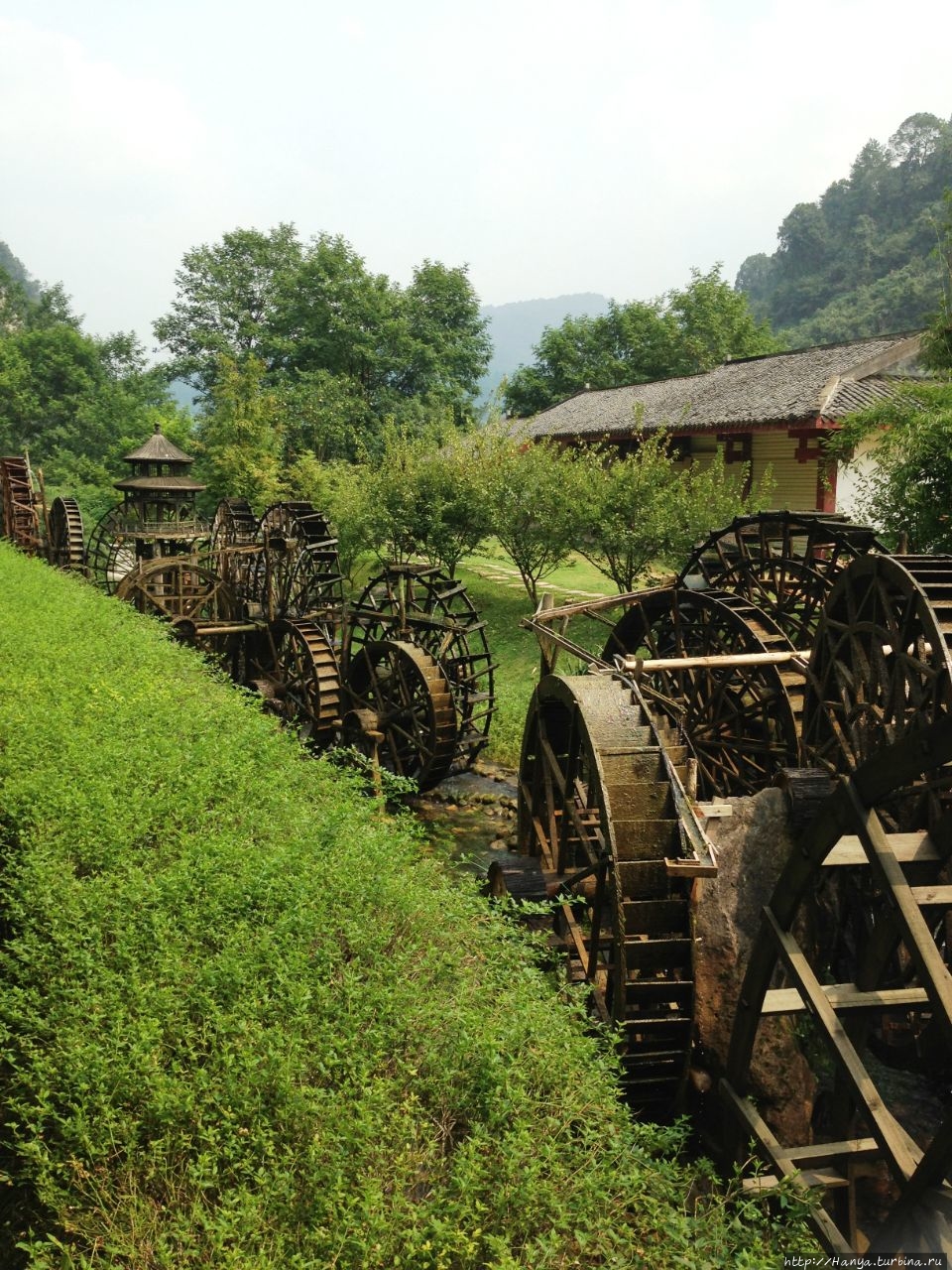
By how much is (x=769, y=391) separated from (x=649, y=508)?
6.33 m

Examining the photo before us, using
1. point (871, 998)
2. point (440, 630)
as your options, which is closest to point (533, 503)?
point (440, 630)

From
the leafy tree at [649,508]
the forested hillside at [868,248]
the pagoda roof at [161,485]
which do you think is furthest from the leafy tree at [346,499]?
the forested hillside at [868,248]

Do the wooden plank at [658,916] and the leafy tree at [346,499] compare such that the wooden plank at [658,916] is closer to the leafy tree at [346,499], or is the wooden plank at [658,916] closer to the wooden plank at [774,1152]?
the wooden plank at [774,1152]

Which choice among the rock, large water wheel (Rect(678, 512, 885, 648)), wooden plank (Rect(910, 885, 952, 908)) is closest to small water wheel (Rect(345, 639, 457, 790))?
large water wheel (Rect(678, 512, 885, 648))

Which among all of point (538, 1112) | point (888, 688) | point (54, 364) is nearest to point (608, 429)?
point (888, 688)

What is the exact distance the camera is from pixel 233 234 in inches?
1652

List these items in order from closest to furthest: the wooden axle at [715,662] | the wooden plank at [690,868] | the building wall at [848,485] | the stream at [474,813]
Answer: the wooden plank at [690,868] < the wooden axle at [715,662] < the stream at [474,813] < the building wall at [848,485]

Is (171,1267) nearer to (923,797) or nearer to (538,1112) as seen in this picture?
(538,1112)

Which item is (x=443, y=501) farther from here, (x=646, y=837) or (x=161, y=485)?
(x=646, y=837)

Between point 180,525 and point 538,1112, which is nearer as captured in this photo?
point 538,1112

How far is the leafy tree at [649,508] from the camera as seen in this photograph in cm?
1820

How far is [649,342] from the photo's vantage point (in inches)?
1588

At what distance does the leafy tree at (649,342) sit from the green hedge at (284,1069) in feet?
123

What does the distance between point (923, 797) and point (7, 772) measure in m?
6.22
